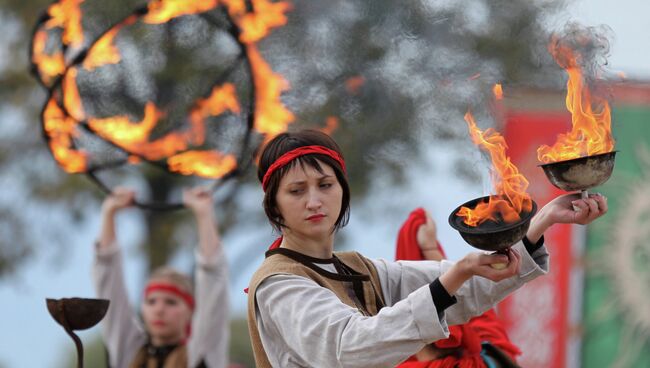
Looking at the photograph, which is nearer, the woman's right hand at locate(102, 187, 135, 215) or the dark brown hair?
the dark brown hair

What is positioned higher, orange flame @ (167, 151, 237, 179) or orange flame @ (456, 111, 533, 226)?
orange flame @ (167, 151, 237, 179)

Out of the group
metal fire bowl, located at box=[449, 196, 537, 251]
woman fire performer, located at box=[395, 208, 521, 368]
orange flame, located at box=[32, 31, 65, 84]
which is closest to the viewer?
metal fire bowl, located at box=[449, 196, 537, 251]

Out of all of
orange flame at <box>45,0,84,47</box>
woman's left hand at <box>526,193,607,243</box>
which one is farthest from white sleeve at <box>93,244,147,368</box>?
woman's left hand at <box>526,193,607,243</box>

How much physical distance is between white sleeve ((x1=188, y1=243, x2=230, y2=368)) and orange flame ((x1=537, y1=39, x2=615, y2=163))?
330cm

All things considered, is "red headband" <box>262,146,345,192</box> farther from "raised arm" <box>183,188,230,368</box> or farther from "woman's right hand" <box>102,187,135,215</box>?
"woman's right hand" <box>102,187,135,215</box>

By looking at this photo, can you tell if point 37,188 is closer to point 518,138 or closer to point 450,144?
point 450,144

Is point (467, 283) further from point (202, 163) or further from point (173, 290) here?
point (202, 163)

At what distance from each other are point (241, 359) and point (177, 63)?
2.70 m

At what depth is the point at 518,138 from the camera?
7559 mm

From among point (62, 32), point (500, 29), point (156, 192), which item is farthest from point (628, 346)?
point (62, 32)

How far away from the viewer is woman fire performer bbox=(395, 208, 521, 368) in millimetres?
5023

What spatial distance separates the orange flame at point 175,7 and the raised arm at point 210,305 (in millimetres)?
1615

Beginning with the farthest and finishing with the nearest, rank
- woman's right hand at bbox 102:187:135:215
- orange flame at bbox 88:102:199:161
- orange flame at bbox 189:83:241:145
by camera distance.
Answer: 1. orange flame at bbox 189:83:241:145
2. orange flame at bbox 88:102:199:161
3. woman's right hand at bbox 102:187:135:215

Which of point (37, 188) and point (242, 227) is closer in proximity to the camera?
point (242, 227)
